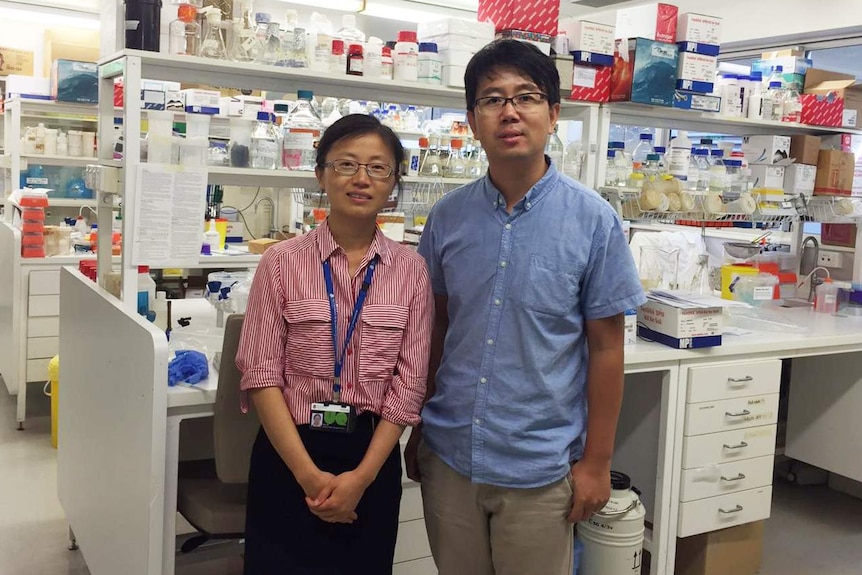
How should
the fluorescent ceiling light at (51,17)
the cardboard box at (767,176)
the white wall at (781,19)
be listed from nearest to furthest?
the cardboard box at (767,176) → the white wall at (781,19) → the fluorescent ceiling light at (51,17)

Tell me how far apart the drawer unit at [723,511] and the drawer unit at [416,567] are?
0.83 meters

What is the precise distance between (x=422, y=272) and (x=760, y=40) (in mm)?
5188

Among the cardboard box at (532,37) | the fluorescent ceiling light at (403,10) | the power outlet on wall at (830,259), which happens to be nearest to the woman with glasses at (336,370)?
the cardboard box at (532,37)

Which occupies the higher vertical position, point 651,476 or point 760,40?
point 760,40

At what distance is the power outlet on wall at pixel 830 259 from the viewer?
3.77m

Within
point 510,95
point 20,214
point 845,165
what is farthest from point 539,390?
point 20,214

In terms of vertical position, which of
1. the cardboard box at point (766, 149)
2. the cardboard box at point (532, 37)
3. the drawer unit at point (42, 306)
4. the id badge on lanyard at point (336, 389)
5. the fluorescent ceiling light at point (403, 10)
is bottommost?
the drawer unit at point (42, 306)

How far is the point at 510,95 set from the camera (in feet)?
4.97

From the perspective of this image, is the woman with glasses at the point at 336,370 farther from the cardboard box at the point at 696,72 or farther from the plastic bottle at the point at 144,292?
the cardboard box at the point at 696,72

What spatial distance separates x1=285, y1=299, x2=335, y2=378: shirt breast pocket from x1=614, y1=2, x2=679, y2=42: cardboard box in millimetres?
1858

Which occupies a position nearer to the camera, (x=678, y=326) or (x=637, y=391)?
(x=678, y=326)

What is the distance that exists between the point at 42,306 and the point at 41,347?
208mm

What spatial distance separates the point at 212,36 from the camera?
2.24 meters

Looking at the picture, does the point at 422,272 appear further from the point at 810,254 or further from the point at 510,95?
the point at 810,254
